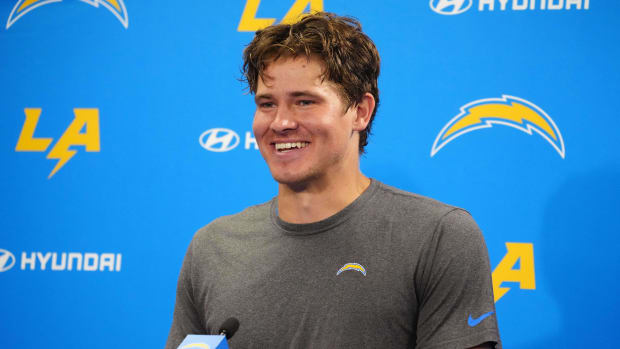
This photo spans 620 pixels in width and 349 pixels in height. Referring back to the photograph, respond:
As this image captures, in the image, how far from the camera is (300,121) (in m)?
1.20

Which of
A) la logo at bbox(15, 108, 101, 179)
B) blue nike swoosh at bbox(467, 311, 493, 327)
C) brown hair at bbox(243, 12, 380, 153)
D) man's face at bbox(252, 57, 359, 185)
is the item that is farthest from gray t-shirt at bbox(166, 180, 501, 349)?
la logo at bbox(15, 108, 101, 179)

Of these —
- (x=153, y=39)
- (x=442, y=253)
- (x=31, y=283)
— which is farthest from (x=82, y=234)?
(x=442, y=253)

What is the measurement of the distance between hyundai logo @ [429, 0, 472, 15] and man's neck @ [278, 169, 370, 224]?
3.05ft

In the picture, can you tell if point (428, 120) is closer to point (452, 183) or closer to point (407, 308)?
point (452, 183)

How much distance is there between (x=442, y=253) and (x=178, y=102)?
130 cm

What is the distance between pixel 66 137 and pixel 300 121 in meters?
1.30

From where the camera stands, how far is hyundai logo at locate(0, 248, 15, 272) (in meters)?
2.10

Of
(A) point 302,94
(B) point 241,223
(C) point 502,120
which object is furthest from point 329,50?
(C) point 502,120

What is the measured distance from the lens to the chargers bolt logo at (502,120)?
181 centimetres

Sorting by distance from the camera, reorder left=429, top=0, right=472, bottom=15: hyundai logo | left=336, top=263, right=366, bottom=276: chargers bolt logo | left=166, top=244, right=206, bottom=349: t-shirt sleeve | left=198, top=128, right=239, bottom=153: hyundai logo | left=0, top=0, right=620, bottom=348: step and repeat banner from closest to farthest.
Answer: left=336, top=263, right=366, bottom=276: chargers bolt logo, left=166, top=244, right=206, bottom=349: t-shirt sleeve, left=0, top=0, right=620, bottom=348: step and repeat banner, left=429, top=0, right=472, bottom=15: hyundai logo, left=198, top=128, right=239, bottom=153: hyundai logo

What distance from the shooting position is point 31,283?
6.87ft

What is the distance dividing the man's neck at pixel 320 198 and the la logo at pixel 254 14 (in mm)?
934

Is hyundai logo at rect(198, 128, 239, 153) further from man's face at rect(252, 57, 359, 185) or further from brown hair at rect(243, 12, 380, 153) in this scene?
man's face at rect(252, 57, 359, 185)

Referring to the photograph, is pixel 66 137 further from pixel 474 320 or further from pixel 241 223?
pixel 474 320
